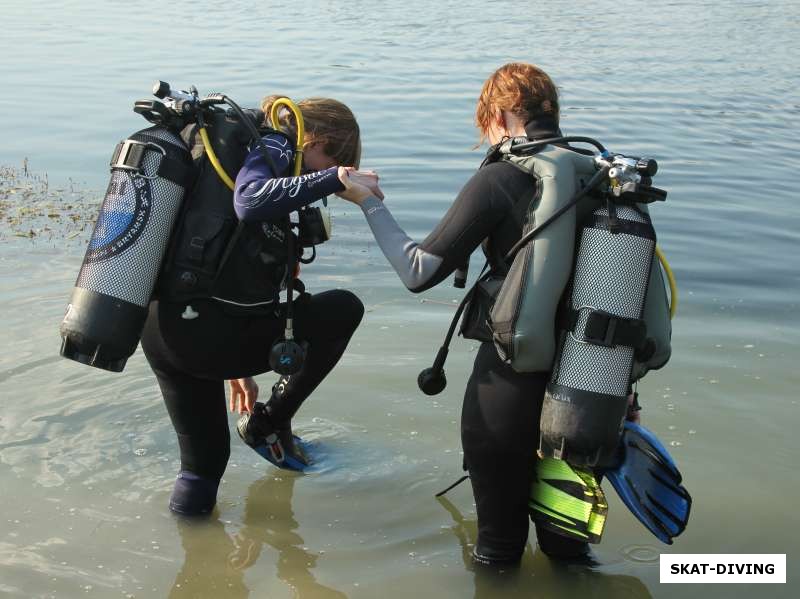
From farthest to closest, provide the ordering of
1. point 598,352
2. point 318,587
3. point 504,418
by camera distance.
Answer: point 318,587 < point 504,418 < point 598,352

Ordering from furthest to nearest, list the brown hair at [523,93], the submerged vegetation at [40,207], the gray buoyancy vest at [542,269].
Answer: the submerged vegetation at [40,207] < the brown hair at [523,93] < the gray buoyancy vest at [542,269]

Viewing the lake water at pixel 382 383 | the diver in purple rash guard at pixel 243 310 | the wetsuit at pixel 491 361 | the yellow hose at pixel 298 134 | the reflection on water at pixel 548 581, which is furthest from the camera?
the lake water at pixel 382 383

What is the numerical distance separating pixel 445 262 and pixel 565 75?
41.8 ft

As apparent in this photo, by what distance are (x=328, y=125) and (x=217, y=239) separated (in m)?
0.63

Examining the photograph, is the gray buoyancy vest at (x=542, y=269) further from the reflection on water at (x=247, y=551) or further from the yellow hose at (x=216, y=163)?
the reflection on water at (x=247, y=551)

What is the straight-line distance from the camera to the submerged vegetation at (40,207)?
27.2 ft

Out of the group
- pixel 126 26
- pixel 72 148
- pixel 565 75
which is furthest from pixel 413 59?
pixel 72 148

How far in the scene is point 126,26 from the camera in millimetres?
18797

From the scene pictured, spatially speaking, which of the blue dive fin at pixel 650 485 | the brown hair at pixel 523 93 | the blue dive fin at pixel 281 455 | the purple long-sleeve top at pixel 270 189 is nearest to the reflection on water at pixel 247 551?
the blue dive fin at pixel 281 455

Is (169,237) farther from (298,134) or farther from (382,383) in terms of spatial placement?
(382,383)

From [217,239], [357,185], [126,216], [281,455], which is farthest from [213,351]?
[281,455]

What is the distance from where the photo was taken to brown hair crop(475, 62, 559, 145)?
138 inches

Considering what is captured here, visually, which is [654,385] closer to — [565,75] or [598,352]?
[598,352]

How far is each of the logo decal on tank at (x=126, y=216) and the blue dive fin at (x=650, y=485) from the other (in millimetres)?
1777
